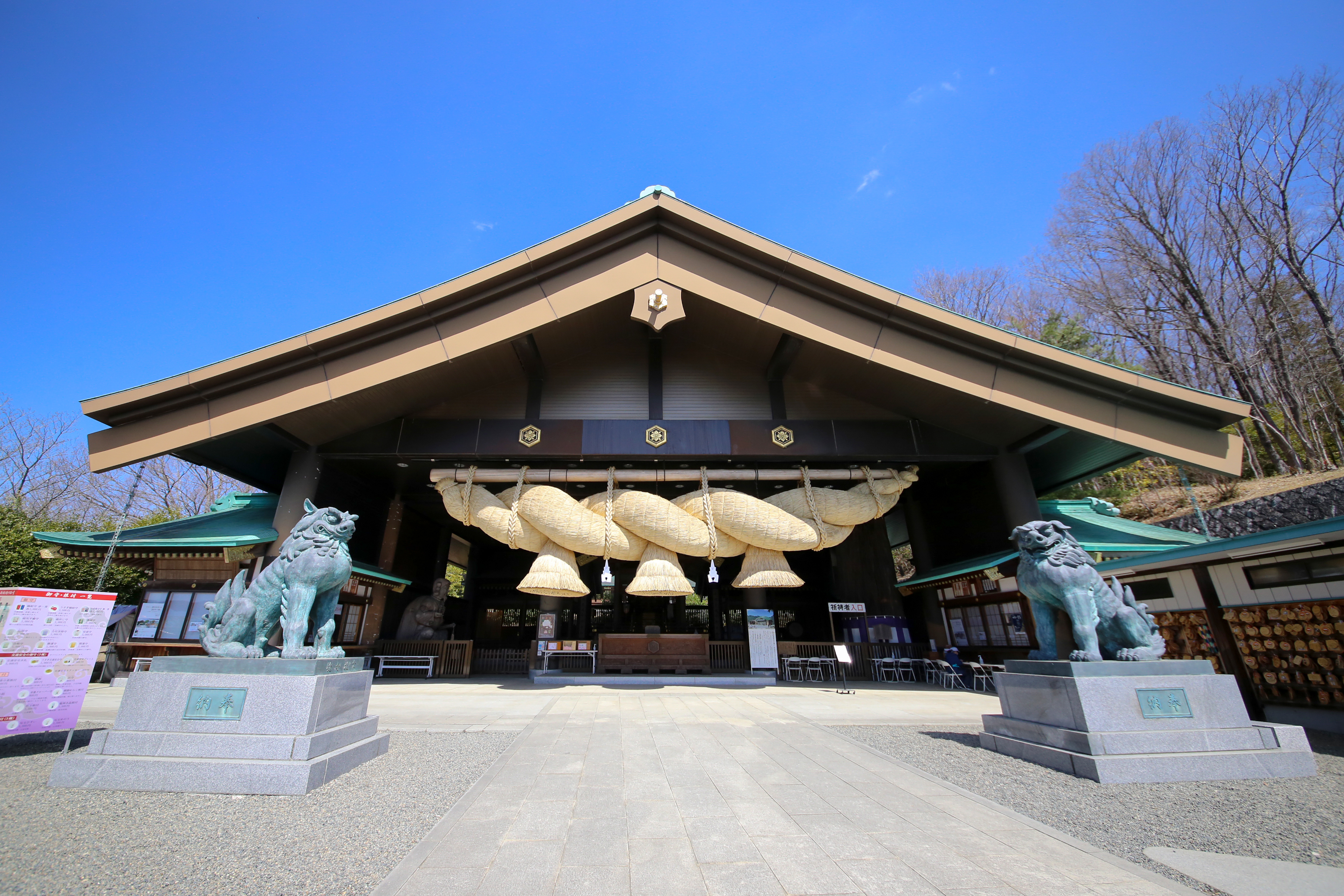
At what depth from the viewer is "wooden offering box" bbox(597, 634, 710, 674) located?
12.6 metres

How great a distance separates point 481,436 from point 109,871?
8842 mm

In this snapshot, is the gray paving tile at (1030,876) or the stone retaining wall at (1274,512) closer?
the gray paving tile at (1030,876)

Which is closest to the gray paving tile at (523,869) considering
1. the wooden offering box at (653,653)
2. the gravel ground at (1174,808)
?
the gravel ground at (1174,808)

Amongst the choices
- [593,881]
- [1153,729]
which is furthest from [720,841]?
[1153,729]

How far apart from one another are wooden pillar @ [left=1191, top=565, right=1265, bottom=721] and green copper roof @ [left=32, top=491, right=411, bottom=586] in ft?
46.4

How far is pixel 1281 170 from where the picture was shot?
58.4 ft

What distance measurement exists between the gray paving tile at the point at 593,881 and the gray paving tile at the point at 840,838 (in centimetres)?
119

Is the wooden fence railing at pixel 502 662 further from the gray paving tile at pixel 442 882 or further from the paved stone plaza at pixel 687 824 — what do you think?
the gray paving tile at pixel 442 882

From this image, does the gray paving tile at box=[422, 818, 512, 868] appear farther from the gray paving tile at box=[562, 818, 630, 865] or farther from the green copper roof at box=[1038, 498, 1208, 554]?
the green copper roof at box=[1038, 498, 1208, 554]

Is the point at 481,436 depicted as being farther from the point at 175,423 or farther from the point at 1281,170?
the point at 1281,170

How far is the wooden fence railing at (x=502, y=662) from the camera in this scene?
564 inches

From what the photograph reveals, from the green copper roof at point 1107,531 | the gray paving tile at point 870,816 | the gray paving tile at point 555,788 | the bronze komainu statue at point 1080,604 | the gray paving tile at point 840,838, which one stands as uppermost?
the green copper roof at point 1107,531

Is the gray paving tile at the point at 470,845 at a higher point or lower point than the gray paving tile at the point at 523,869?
higher

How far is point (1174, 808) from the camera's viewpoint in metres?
3.74
